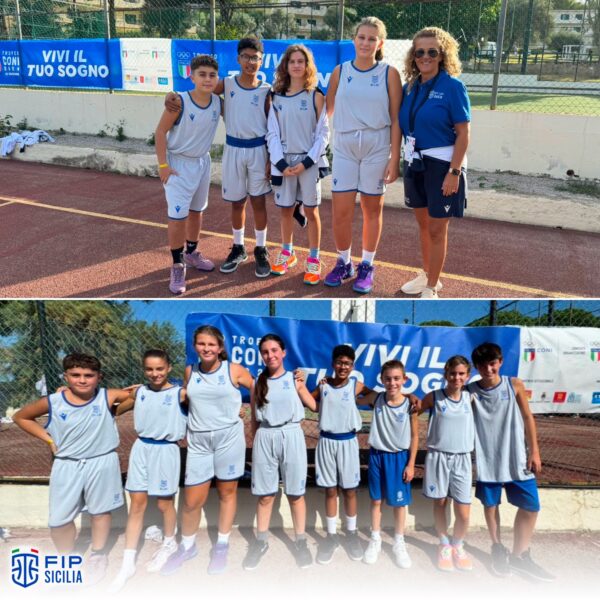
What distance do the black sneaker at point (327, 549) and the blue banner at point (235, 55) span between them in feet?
20.4

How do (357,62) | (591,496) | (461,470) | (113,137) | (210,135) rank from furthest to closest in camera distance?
(113,137) < (210,135) < (357,62) < (591,496) < (461,470)

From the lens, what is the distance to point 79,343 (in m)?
6.75

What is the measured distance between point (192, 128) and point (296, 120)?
0.85 metres

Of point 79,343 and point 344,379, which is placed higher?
point 344,379

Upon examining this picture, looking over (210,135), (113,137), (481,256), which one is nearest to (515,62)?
(481,256)

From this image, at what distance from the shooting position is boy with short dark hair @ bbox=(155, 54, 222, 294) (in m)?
4.83

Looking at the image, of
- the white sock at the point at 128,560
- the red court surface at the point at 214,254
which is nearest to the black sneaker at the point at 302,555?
the white sock at the point at 128,560

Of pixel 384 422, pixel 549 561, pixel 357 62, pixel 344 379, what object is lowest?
pixel 549 561

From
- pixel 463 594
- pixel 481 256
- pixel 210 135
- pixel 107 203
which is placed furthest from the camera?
pixel 107 203

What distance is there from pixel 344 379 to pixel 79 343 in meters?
3.97

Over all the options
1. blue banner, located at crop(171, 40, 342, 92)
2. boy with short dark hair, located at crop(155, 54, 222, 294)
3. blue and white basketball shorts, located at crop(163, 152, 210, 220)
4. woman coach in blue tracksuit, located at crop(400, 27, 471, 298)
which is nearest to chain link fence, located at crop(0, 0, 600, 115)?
blue banner, located at crop(171, 40, 342, 92)

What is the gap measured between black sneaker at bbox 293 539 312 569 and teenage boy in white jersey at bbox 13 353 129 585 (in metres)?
1.20

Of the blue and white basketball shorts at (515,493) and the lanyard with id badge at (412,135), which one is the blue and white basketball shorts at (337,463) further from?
the lanyard with id badge at (412,135)

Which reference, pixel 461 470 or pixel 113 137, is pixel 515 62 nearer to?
pixel 113 137
